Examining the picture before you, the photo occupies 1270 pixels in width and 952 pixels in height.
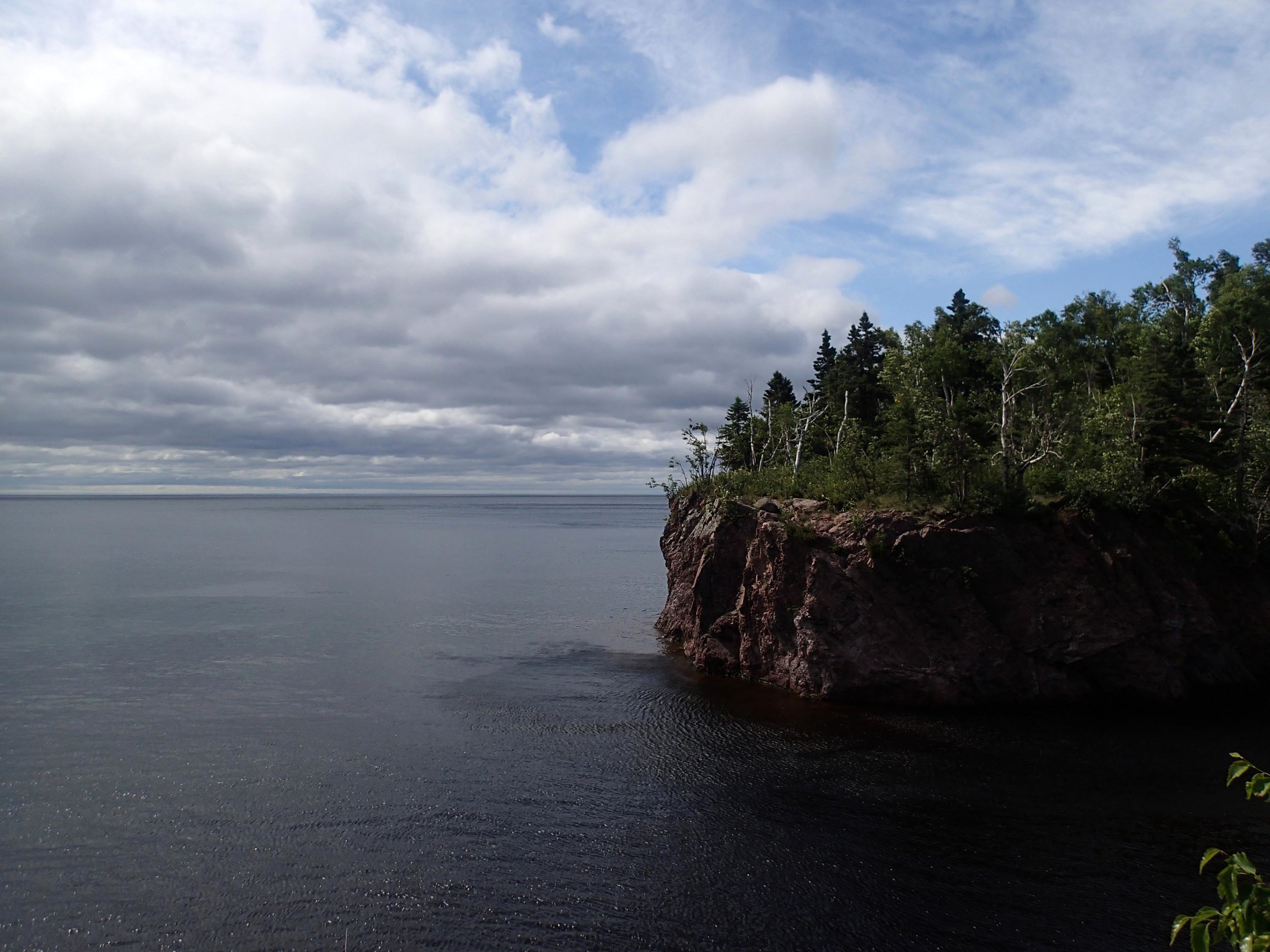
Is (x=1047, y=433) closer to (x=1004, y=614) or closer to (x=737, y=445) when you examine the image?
(x=1004, y=614)

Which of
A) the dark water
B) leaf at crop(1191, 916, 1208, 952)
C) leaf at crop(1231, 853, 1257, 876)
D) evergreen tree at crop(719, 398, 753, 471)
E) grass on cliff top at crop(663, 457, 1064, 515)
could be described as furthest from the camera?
evergreen tree at crop(719, 398, 753, 471)

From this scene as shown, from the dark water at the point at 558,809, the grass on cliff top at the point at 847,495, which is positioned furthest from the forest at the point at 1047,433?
the dark water at the point at 558,809

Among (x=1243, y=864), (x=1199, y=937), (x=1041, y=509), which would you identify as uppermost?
(x=1041, y=509)

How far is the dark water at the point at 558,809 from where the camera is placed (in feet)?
53.1

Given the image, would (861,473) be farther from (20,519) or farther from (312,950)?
(20,519)

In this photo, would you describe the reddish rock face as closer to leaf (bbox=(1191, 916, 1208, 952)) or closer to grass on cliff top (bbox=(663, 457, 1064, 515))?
grass on cliff top (bbox=(663, 457, 1064, 515))

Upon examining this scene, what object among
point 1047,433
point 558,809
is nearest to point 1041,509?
point 1047,433

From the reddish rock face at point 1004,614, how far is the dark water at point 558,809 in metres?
1.70

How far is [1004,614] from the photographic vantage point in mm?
30359

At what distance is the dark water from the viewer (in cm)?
1617

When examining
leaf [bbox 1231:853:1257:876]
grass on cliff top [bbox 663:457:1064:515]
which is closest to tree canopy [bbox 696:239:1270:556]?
grass on cliff top [bbox 663:457:1064:515]

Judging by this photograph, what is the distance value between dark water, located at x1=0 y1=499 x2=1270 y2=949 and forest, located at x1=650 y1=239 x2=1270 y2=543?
9095 millimetres

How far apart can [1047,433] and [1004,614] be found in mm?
8644

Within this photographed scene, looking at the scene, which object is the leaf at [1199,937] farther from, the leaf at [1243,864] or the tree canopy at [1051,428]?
the tree canopy at [1051,428]
